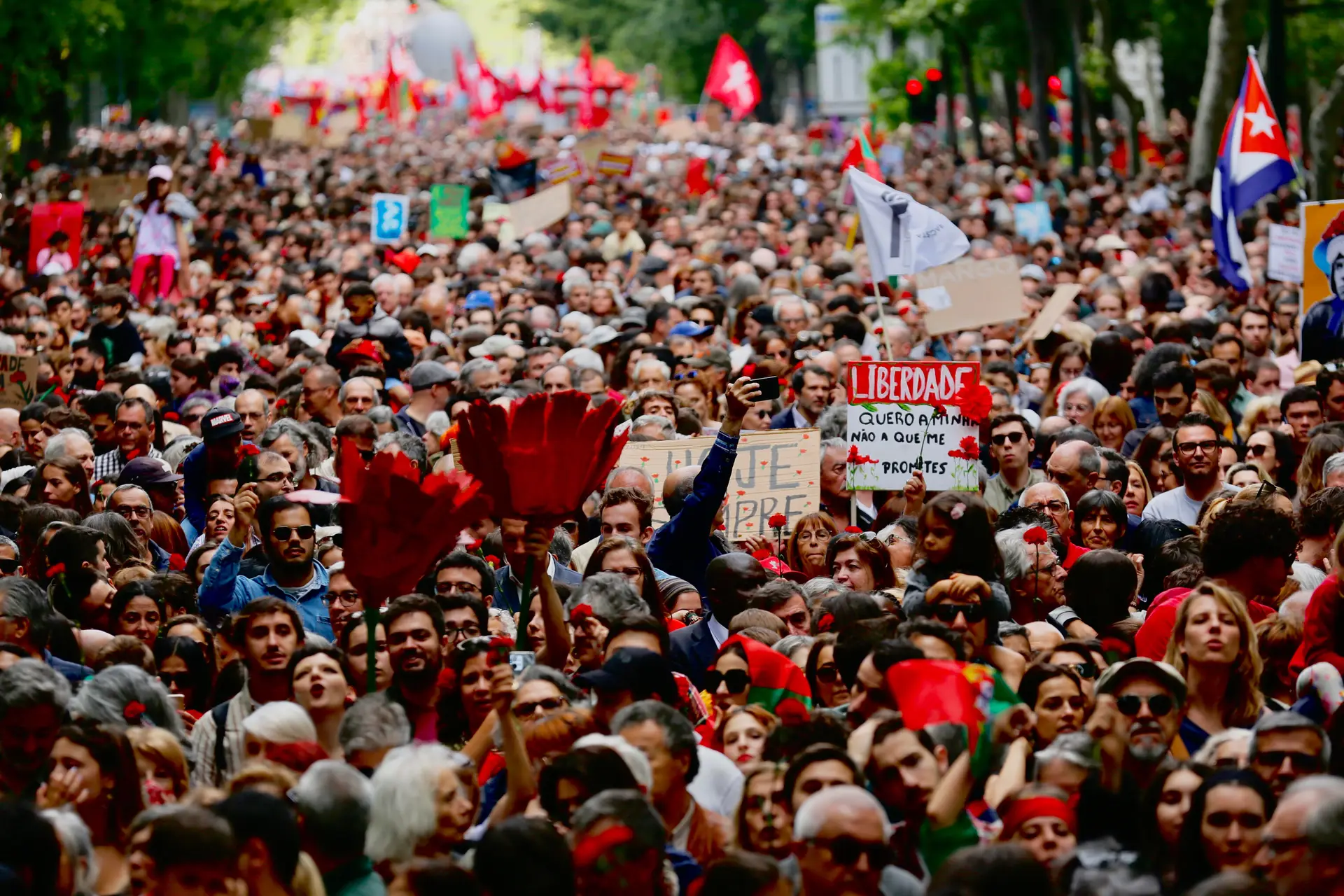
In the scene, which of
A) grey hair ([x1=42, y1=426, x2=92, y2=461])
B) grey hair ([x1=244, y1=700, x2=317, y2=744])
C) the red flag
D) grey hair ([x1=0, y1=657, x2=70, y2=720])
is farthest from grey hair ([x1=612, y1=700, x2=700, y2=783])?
the red flag

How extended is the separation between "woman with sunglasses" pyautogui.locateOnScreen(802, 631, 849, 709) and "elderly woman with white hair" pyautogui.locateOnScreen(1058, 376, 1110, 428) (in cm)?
539

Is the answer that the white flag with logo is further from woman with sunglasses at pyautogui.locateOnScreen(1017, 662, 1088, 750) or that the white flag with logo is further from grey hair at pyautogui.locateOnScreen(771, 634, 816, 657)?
woman with sunglasses at pyautogui.locateOnScreen(1017, 662, 1088, 750)

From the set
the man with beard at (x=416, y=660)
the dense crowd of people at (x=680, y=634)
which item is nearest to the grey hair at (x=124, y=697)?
the dense crowd of people at (x=680, y=634)

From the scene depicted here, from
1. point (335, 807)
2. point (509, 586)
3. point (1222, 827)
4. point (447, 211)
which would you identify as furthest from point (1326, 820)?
point (447, 211)

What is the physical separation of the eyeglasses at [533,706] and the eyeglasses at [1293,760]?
1.98 m

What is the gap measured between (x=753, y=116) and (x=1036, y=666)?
287 ft

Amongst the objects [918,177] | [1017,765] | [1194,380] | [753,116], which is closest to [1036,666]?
[1017,765]

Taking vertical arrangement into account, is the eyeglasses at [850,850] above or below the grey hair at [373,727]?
below

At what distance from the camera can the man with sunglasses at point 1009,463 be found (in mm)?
10891

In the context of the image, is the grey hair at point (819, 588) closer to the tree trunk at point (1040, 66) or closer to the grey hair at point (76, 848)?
the grey hair at point (76, 848)

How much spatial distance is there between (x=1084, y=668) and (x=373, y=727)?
2.17 m

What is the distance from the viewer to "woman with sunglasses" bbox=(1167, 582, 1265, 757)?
680cm

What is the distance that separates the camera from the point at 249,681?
7.39 m

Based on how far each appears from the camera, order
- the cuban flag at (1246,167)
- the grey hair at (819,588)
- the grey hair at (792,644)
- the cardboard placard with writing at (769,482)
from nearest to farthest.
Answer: the grey hair at (792,644)
the grey hair at (819,588)
the cardboard placard with writing at (769,482)
the cuban flag at (1246,167)
